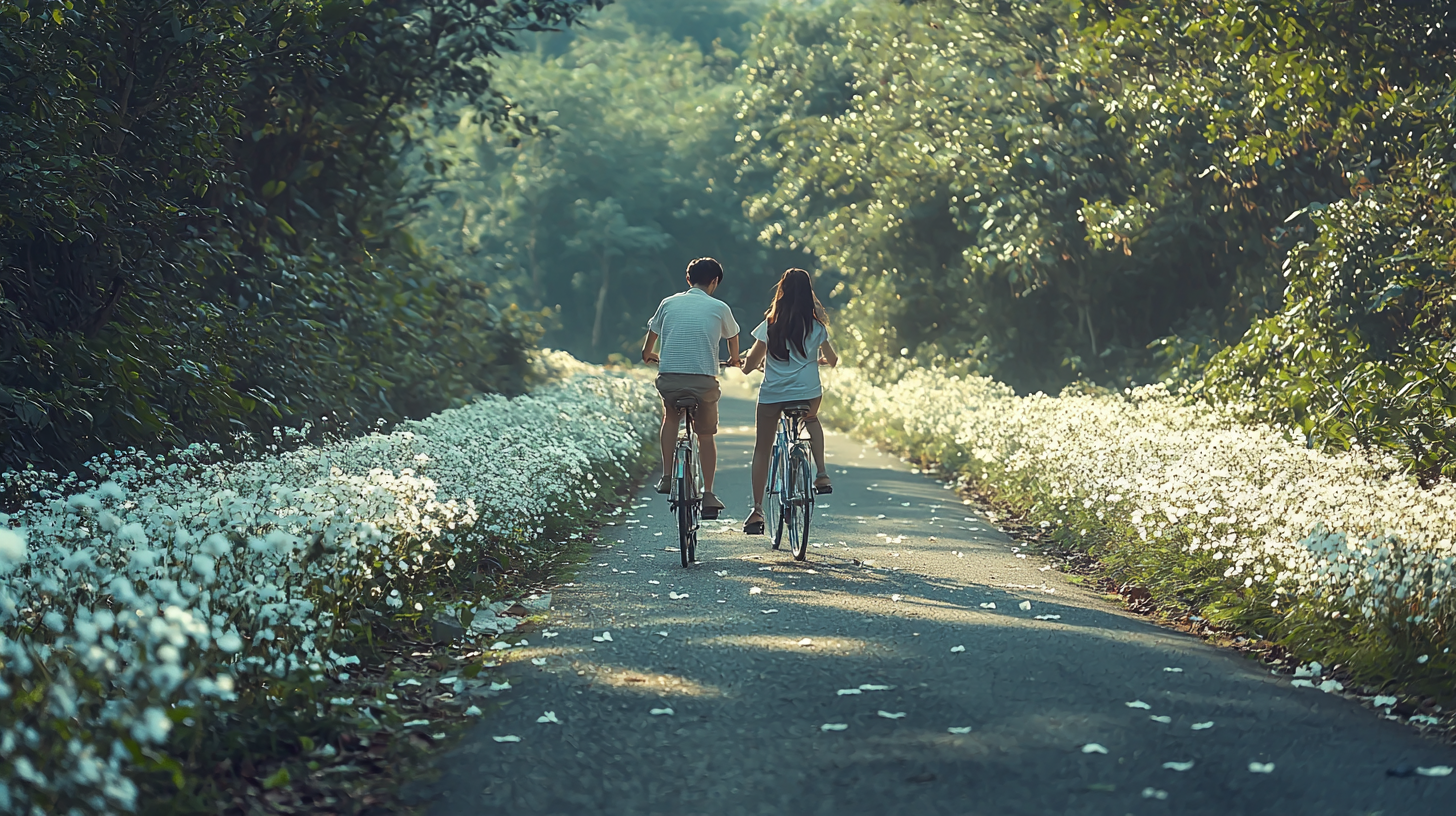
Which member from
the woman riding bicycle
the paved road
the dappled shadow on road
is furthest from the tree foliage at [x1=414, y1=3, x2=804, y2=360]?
the dappled shadow on road

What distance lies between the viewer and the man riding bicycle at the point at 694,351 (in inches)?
384

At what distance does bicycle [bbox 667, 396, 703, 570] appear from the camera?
9.66 meters

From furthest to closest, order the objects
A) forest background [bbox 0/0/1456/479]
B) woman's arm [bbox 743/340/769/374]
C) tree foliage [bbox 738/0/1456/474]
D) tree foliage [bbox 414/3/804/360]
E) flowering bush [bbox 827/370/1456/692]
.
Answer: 1. tree foliage [bbox 414/3/804/360]
2. tree foliage [bbox 738/0/1456/474]
3. woman's arm [bbox 743/340/769/374]
4. forest background [bbox 0/0/1456/479]
5. flowering bush [bbox 827/370/1456/692]

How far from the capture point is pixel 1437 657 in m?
6.03

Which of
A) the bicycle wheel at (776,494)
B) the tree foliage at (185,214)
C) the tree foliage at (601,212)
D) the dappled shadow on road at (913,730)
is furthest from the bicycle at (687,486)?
the tree foliage at (601,212)

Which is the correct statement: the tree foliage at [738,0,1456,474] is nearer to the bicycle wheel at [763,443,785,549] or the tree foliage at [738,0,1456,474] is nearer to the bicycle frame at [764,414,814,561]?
the bicycle frame at [764,414,814,561]

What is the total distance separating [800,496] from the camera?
9.81 m

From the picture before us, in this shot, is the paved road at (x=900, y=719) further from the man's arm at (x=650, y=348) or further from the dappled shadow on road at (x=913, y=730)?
the man's arm at (x=650, y=348)

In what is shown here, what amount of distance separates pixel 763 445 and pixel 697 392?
74 cm

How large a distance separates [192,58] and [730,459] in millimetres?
11995

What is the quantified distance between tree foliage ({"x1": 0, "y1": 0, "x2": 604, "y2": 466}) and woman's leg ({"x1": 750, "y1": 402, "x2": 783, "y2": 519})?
398 cm

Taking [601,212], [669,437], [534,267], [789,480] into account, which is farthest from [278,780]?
[534,267]

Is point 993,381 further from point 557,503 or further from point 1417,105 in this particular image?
point 557,503

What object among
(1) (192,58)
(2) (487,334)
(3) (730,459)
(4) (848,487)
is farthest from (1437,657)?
(2) (487,334)
